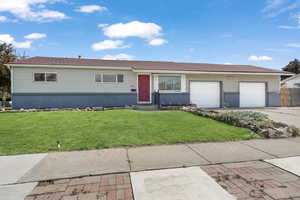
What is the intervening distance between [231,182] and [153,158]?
64.6 inches

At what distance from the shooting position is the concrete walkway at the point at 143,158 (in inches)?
125

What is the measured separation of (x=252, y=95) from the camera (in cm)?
1513

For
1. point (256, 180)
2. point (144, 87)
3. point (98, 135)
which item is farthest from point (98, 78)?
point (256, 180)

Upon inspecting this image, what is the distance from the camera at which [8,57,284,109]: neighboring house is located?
38.0 ft

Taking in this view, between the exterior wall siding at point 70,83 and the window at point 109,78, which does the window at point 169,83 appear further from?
the window at point 109,78

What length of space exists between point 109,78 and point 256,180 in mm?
11455

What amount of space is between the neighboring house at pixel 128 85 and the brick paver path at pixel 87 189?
1000 centimetres

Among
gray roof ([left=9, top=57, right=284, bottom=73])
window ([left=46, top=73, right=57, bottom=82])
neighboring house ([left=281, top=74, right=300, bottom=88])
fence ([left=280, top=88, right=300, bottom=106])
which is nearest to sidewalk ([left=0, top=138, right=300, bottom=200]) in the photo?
gray roof ([left=9, top=57, right=284, bottom=73])

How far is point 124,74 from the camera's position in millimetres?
12836

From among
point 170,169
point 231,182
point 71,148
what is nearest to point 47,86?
point 71,148

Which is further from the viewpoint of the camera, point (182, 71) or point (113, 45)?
point (113, 45)

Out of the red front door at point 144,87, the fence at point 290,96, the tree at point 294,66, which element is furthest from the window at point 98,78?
the tree at point 294,66

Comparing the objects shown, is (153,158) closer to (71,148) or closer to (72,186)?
(72,186)

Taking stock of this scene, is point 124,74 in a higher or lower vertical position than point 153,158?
higher
